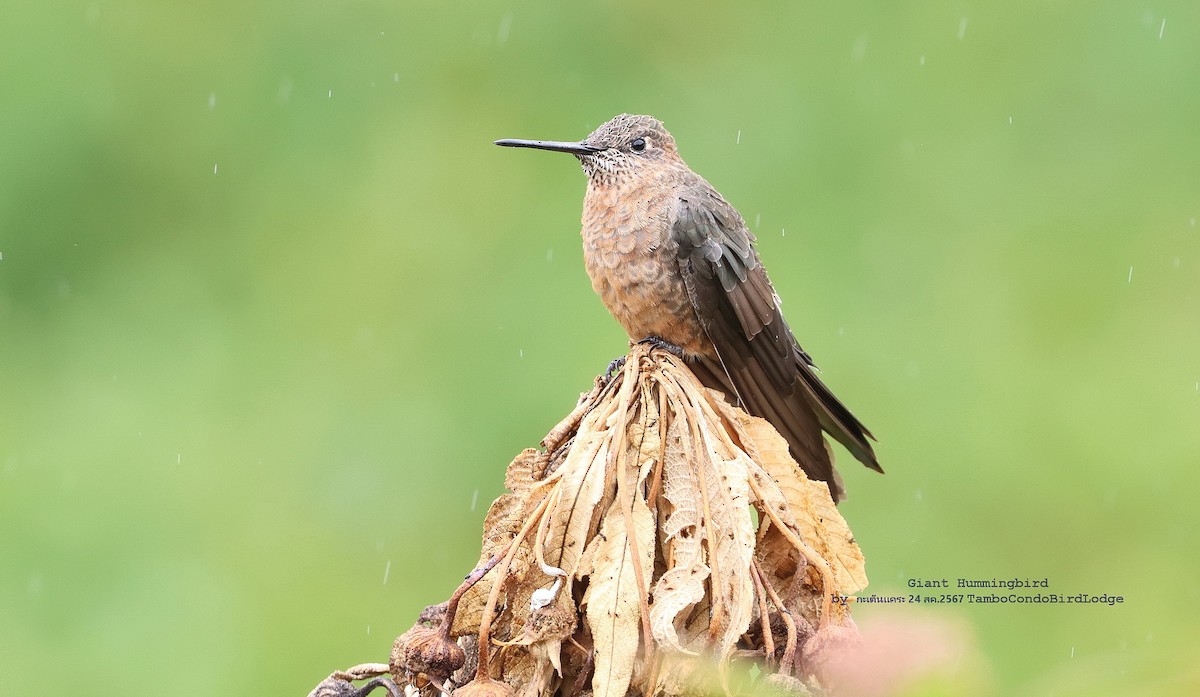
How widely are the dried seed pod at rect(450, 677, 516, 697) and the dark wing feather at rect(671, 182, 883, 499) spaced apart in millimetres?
A: 1215

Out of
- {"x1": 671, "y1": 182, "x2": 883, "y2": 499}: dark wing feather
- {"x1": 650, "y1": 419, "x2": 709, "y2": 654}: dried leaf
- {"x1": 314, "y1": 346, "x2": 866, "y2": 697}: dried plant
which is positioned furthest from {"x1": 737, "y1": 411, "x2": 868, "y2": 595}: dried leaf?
{"x1": 671, "y1": 182, "x2": 883, "y2": 499}: dark wing feather

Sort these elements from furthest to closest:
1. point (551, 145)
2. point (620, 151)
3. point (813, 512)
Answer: point (620, 151) < point (551, 145) < point (813, 512)

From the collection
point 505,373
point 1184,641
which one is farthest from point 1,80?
point 1184,641

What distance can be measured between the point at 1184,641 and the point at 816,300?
201 inches

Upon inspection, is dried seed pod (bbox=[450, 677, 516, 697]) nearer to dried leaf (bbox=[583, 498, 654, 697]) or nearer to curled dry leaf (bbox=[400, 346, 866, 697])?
curled dry leaf (bbox=[400, 346, 866, 697])

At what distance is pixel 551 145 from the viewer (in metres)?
3.07

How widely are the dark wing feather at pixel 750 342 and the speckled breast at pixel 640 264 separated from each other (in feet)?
0.11

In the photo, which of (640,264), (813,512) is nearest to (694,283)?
(640,264)

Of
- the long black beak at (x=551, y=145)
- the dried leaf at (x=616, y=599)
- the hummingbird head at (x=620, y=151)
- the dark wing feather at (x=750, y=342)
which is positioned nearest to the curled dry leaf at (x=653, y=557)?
the dried leaf at (x=616, y=599)

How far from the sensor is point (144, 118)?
6691 millimetres

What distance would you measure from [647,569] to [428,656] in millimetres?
348

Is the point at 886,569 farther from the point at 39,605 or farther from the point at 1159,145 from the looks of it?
the point at 39,605


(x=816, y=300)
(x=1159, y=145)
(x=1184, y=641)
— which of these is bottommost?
(x=1184, y=641)

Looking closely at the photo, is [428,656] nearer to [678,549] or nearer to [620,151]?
[678,549]
